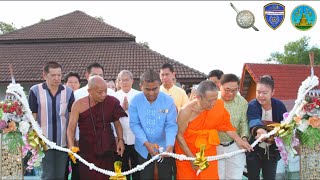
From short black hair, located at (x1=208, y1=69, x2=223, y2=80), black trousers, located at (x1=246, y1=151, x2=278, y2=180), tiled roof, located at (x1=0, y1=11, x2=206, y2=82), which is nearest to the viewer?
black trousers, located at (x1=246, y1=151, x2=278, y2=180)

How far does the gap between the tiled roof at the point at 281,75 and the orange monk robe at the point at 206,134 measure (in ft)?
46.8

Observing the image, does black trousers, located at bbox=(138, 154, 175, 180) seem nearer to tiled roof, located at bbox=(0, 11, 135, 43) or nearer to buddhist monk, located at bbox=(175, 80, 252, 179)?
buddhist monk, located at bbox=(175, 80, 252, 179)

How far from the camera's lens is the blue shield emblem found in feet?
29.5

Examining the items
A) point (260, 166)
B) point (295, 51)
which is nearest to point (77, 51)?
point (260, 166)

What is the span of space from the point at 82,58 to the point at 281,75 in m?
10.7

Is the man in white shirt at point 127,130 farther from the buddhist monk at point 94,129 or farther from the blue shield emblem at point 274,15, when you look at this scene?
the blue shield emblem at point 274,15

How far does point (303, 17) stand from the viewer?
886 centimetres

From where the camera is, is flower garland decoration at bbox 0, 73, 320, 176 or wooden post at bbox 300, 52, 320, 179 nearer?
flower garland decoration at bbox 0, 73, 320, 176

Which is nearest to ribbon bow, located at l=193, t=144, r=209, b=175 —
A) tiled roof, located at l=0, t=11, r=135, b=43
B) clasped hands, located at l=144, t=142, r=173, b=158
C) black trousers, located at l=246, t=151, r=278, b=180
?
clasped hands, located at l=144, t=142, r=173, b=158

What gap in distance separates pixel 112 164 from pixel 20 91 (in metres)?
1.48

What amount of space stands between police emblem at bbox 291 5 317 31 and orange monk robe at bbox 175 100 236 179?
4926 mm

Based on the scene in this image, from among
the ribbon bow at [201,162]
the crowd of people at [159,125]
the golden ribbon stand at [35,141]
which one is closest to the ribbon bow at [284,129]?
the crowd of people at [159,125]

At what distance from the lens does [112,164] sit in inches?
194

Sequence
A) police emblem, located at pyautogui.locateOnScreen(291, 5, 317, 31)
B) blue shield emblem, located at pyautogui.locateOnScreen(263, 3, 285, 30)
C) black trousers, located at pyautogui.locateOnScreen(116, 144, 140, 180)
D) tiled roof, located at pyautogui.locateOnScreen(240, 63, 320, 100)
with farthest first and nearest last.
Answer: tiled roof, located at pyautogui.locateOnScreen(240, 63, 320, 100), blue shield emblem, located at pyautogui.locateOnScreen(263, 3, 285, 30), police emblem, located at pyautogui.locateOnScreen(291, 5, 317, 31), black trousers, located at pyautogui.locateOnScreen(116, 144, 140, 180)
